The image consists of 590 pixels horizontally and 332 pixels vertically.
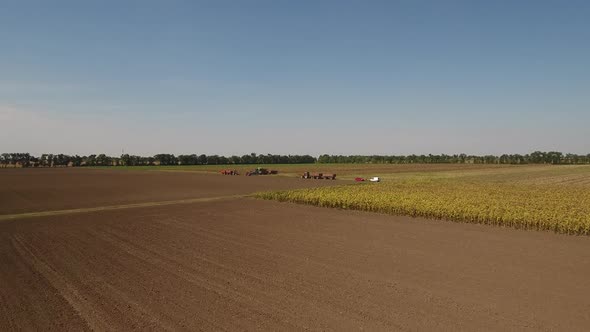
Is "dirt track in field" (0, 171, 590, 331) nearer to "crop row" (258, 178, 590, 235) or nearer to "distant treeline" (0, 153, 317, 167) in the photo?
"crop row" (258, 178, 590, 235)

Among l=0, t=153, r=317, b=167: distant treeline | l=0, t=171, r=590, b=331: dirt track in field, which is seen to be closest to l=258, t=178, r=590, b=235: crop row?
l=0, t=171, r=590, b=331: dirt track in field

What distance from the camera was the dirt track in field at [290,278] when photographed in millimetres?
8031

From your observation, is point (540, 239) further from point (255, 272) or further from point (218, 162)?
point (218, 162)

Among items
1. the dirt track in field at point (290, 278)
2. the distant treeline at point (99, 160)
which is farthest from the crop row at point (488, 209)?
the distant treeline at point (99, 160)

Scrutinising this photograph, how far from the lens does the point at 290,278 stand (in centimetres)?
1081

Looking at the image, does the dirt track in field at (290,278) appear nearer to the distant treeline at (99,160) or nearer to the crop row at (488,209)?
the crop row at (488,209)

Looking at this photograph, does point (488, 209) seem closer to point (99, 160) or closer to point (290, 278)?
point (290, 278)

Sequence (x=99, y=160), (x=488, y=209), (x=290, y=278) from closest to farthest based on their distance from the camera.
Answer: (x=290, y=278) → (x=488, y=209) → (x=99, y=160)

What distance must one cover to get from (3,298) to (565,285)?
14.8 meters

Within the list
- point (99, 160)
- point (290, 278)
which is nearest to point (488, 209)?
point (290, 278)

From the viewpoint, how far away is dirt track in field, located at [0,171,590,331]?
316 inches

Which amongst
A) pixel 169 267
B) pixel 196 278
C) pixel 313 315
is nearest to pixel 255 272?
pixel 196 278

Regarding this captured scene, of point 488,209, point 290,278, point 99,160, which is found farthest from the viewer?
point 99,160

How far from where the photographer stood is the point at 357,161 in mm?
198500
